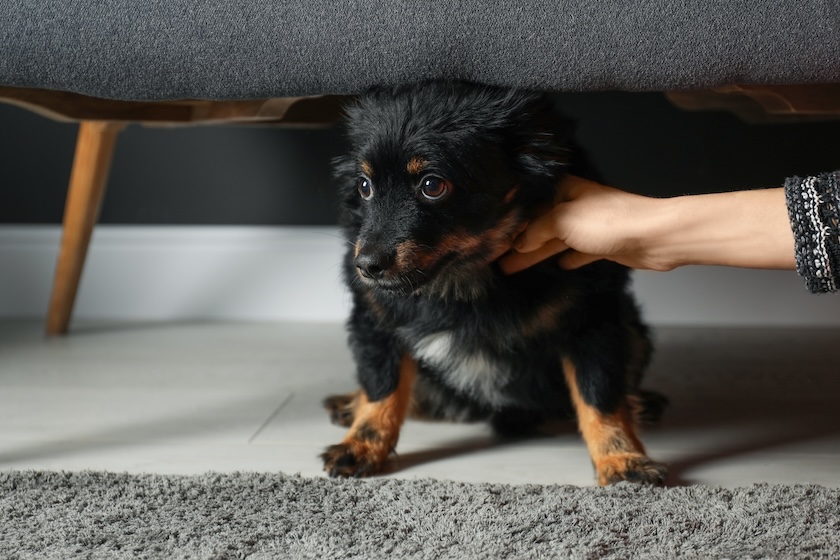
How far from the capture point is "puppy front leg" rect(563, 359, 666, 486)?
4.86 feet

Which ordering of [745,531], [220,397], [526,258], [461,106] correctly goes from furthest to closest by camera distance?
1. [220,397]
2. [526,258]
3. [461,106]
4. [745,531]

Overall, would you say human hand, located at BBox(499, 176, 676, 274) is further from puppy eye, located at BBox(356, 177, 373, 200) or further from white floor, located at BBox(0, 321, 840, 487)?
white floor, located at BBox(0, 321, 840, 487)

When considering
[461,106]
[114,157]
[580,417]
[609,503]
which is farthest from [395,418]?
[114,157]

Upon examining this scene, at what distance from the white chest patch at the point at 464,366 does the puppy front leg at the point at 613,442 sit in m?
0.12

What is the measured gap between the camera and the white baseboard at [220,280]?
8.73 ft

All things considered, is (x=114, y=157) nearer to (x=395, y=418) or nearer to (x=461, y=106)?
(x=395, y=418)

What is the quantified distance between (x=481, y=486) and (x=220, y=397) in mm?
820

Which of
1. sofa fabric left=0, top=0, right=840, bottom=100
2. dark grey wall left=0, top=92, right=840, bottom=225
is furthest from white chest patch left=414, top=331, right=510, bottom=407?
dark grey wall left=0, top=92, right=840, bottom=225

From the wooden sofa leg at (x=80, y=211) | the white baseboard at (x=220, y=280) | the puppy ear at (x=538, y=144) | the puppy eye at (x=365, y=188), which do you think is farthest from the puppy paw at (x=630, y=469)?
the wooden sofa leg at (x=80, y=211)

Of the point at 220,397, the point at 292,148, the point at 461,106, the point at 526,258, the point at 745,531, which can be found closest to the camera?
the point at 745,531

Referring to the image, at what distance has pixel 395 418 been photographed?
65.4 inches

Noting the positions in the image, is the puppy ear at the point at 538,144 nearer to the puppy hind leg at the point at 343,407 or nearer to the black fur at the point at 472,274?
the black fur at the point at 472,274

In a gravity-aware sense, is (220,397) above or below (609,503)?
below

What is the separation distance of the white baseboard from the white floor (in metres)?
0.10
